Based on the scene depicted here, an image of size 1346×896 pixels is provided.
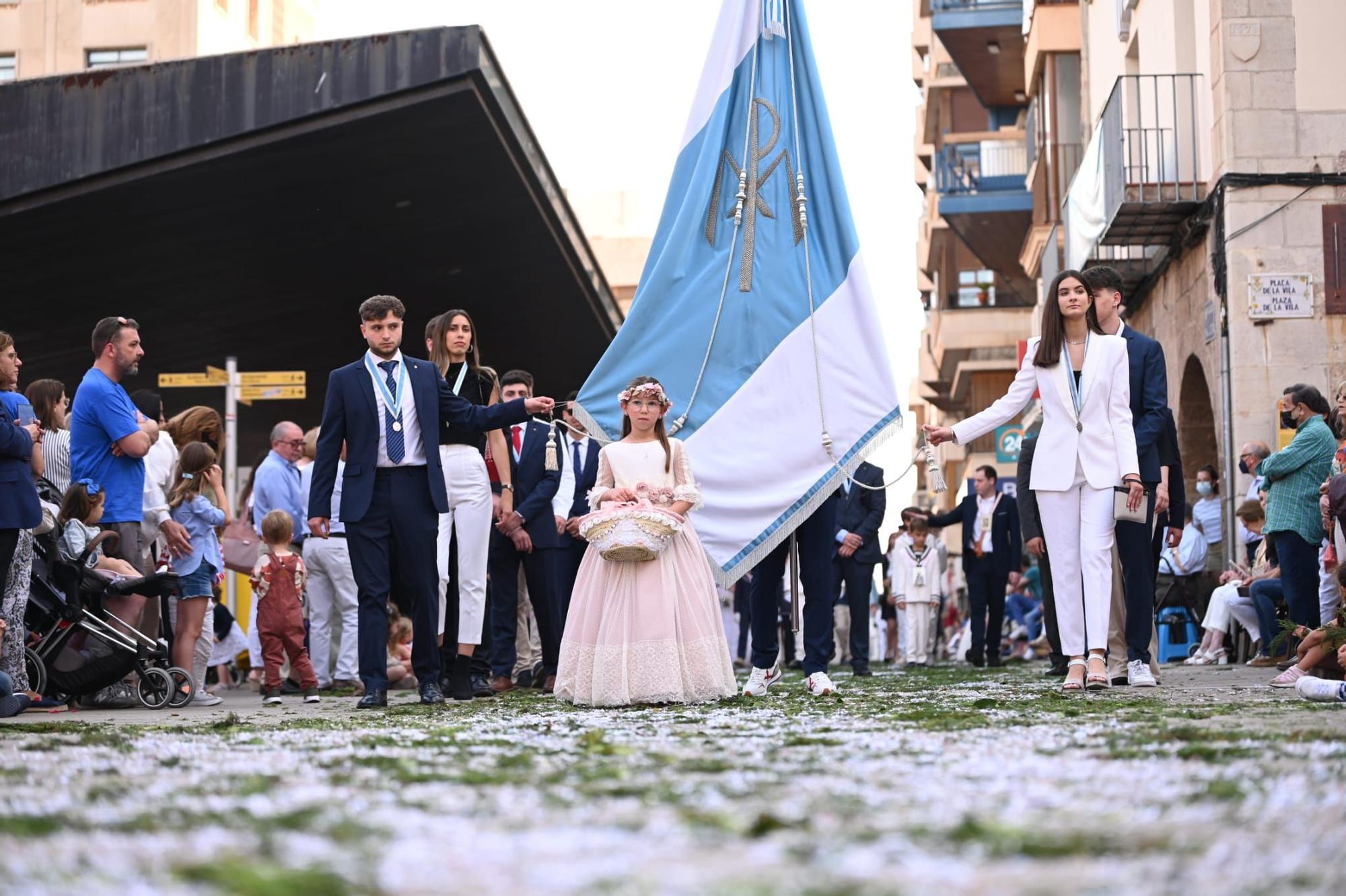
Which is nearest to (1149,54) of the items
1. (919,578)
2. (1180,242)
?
(1180,242)

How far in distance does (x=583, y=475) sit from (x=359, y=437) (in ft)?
12.2

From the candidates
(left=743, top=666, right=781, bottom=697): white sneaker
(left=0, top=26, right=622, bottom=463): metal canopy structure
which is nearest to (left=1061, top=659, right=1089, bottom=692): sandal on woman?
(left=743, top=666, right=781, bottom=697): white sneaker

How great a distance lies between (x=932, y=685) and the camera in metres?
11.9

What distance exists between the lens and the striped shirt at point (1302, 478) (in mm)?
13344

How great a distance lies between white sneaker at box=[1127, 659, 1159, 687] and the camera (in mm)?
10416

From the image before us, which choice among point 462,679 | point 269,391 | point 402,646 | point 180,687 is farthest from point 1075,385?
point 269,391

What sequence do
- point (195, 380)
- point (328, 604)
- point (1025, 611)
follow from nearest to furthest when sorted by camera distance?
point (328, 604) < point (195, 380) < point (1025, 611)

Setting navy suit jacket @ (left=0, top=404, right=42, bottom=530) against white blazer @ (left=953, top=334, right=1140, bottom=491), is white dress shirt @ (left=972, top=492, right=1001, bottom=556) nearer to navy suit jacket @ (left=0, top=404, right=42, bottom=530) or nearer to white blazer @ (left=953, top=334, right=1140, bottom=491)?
white blazer @ (left=953, top=334, right=1140, bottom=491)

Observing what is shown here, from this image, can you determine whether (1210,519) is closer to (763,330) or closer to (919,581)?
(919,581)

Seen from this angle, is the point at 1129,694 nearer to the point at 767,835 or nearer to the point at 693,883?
the point at 767,835

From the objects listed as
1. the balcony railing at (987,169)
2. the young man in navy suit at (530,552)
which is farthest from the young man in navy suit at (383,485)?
the balcony railing at (987,169)

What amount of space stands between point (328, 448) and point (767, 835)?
20.7 feet

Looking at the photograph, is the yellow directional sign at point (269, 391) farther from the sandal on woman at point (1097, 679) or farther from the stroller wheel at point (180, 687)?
the sandal on woman at point (1097, 679)

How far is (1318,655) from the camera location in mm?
9898
